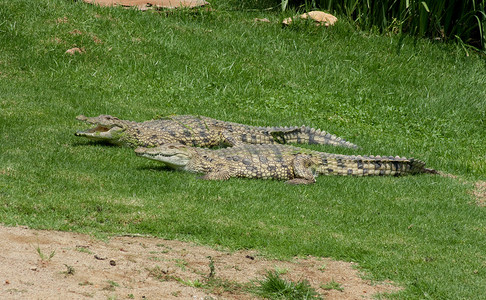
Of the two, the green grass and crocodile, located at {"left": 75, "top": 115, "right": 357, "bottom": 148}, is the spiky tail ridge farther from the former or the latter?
crocodile, located at {"left": 75, "top": 115, "right": 357, "bottom": 148}

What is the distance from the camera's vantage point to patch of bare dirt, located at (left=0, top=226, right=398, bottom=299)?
16.9ft

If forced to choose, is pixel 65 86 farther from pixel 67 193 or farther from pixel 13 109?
pixel 67 193

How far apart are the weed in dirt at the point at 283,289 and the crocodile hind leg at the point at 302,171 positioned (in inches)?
145

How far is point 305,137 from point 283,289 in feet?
19.7

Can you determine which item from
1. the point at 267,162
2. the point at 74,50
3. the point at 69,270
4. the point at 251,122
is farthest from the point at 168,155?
the point at 74,50

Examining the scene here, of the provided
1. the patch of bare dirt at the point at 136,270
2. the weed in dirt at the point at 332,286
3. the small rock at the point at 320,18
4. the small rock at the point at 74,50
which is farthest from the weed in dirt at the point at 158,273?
the small rock at the point at 320,18

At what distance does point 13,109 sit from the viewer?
11.1 meters

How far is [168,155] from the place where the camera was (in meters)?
9.12

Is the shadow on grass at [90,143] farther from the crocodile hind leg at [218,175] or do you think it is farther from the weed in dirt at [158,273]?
the weed in dirt at [158,273]

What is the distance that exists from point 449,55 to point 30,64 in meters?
10.5

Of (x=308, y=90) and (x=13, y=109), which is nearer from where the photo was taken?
(x=13, y=109)

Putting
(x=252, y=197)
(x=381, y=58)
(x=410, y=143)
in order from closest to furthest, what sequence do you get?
(x=252, y=197) → (x=410, y=143) → (x=381, y=58)

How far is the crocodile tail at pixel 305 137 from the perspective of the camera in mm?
11055

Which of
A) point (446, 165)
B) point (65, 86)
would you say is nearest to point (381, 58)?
point (446, 165)
